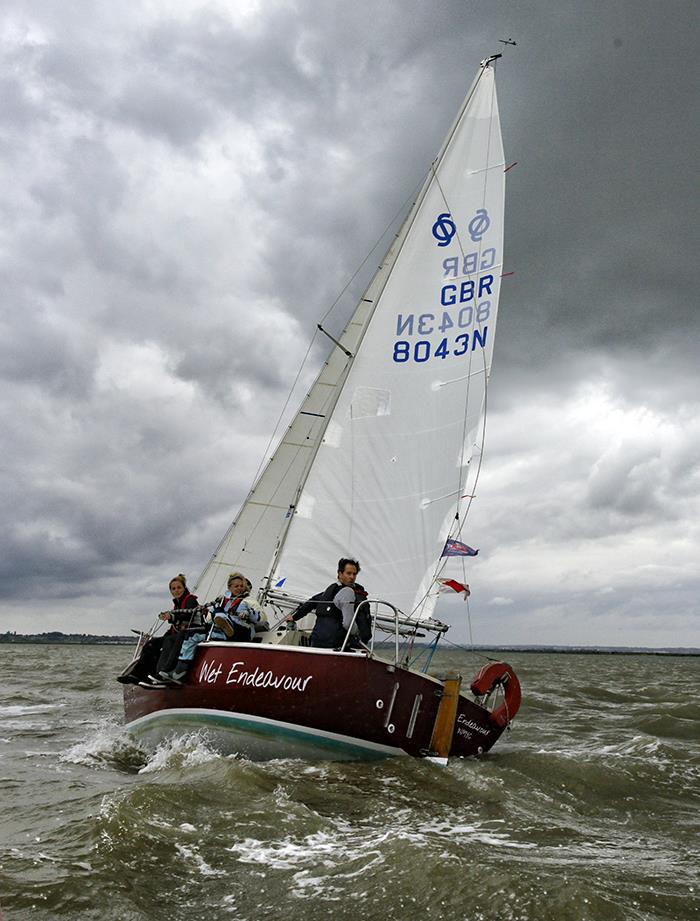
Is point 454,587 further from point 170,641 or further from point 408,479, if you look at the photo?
point 170,641

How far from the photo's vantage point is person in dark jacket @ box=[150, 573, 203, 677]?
7836 millimetres

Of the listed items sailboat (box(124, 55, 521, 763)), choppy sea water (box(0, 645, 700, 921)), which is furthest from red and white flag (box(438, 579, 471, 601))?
choppy sea water (box(0, 645, 700, 921))

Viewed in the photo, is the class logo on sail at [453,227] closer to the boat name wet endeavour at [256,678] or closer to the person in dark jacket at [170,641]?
the person in dark jacket at [170,641]

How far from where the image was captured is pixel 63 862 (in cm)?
418

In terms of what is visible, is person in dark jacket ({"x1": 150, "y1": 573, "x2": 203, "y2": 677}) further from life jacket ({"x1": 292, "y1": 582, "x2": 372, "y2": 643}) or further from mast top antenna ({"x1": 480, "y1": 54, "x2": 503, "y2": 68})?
mast top antenna ({"x1": 480, "y1": 54, "x2": 503, "y2": 68})

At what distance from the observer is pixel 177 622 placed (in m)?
8.97

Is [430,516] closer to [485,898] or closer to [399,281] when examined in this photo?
[399,281]

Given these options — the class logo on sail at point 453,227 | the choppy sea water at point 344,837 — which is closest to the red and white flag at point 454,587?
the choppy sea water at point 344,837

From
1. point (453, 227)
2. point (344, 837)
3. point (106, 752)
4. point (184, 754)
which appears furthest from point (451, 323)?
point (344, 837)

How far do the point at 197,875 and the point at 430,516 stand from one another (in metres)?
6.43

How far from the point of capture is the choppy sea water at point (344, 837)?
368 centimetres

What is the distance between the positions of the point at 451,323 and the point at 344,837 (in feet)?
23.8

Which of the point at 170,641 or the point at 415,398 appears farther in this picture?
the point at 415,398

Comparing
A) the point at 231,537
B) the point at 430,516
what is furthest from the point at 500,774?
the point at 231,537
